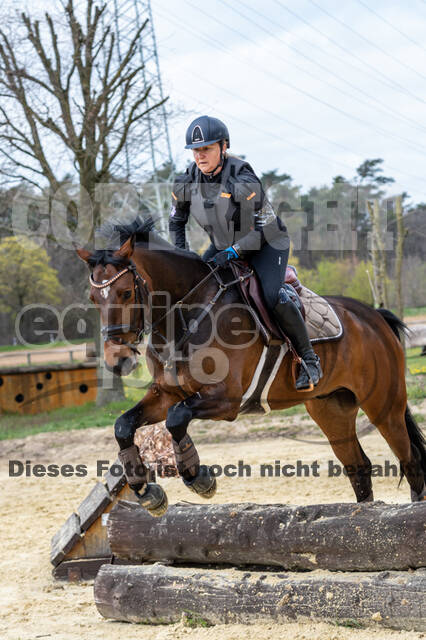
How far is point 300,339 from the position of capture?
167 inches

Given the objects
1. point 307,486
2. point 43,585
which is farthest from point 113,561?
point 307,486

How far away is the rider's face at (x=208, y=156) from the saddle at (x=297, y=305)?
2.08 ft

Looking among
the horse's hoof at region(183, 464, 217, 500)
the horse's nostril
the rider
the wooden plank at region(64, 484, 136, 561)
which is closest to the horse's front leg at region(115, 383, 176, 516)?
the horse's hoof at region(183, 464, 217, 500)

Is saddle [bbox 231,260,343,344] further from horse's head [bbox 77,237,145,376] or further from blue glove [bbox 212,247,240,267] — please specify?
horse's head [bbox 77,237,145,376]

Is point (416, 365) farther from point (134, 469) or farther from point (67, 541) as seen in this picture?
point (134, 469)

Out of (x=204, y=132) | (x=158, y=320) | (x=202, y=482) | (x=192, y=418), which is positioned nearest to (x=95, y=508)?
(x=202, y=482)

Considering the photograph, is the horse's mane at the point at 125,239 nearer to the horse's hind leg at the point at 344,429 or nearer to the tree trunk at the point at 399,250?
the horse's hind leg at the point at 344,429

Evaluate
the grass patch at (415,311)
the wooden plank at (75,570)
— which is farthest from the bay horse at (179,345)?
the grass patch at (415,311)

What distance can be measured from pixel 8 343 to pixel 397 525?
32685 mm

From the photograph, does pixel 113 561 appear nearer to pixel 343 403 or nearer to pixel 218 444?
pixel 343 403

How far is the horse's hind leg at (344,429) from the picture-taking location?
5102 mm

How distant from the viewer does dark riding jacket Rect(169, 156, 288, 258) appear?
398 cm

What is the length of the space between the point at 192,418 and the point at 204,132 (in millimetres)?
1712

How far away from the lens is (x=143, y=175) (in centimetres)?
1450
